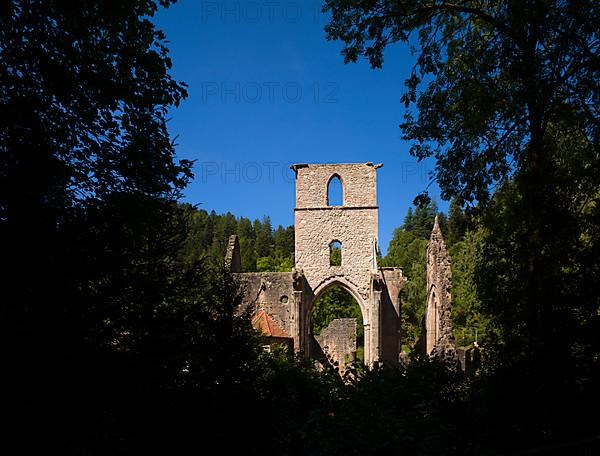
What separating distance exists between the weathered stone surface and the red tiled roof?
6580 millimetres

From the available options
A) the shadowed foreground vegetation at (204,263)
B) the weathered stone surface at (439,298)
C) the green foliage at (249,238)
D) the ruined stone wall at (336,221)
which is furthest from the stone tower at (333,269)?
the green foliage at (249,238)

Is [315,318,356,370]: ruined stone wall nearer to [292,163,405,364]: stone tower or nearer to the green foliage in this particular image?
[292,163,405,364]: stone tower

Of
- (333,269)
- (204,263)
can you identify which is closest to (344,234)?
(333,269)

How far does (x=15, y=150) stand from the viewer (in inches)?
222

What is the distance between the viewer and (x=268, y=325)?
21484mm

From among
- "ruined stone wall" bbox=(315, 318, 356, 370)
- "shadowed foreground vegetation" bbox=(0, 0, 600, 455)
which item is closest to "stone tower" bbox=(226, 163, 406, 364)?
"ruined stone wall" bbox=(315, 318, 356, 370)

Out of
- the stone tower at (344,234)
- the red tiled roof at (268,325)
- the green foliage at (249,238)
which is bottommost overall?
the red tiled roof at (268,325)

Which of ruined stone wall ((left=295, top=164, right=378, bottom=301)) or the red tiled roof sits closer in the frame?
the red tiled roof

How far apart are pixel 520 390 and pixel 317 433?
128 inches

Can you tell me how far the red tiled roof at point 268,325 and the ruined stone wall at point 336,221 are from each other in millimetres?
2664

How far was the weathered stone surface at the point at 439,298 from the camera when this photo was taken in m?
16.2

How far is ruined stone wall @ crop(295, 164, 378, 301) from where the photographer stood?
75.0 feet

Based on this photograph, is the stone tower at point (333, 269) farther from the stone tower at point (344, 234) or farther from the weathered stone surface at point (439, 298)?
the weathered stone surface at point (439, 298)

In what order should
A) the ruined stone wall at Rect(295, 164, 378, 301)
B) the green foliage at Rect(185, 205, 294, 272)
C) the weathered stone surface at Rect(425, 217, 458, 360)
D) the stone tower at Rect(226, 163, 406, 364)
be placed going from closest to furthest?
1. the weathered stone surface at Rect(425, 217, 458, 360)
2. the stone tower at Rect(226, 163, 406, 364)
3. the ruined stone wall at Rect(295, 164, 378, 301)
4. the green foliage at Rect(185, 205, 294, 272)
